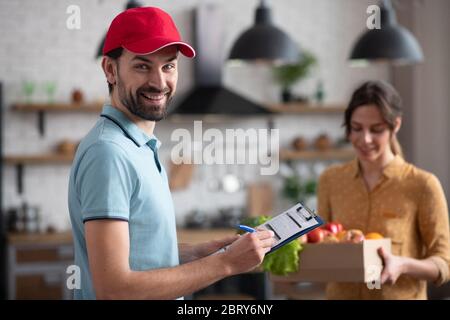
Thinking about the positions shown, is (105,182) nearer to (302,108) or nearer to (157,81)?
(157,81)

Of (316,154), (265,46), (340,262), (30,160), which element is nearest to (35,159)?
(30,160)

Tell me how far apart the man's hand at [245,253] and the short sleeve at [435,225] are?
121 centimetres

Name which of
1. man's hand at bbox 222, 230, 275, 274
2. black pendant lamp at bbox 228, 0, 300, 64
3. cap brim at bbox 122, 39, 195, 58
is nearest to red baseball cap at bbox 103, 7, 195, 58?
cap brim at bbox 122, 39, 195, 58

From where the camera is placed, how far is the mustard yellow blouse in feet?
9.18

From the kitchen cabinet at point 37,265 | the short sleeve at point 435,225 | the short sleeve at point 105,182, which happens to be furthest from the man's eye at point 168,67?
the kitchen cabinet at point 37,265

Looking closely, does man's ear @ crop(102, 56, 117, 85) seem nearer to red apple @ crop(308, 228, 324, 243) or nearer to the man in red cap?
the man in red cap

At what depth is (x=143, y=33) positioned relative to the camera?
1.65 meters

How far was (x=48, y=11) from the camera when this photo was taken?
273 inches

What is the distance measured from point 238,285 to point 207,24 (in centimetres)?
237

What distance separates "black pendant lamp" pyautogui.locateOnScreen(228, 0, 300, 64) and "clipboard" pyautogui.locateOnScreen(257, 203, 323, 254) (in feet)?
8.66

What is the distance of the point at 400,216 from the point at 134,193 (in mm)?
1497

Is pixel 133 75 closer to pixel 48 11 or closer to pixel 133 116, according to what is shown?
pixel 133 116

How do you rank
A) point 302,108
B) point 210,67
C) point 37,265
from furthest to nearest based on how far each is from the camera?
point 302,108, point 210,67, point 37,265

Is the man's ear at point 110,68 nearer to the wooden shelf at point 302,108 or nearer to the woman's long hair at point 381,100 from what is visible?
the woman's long hair at point 381,100
